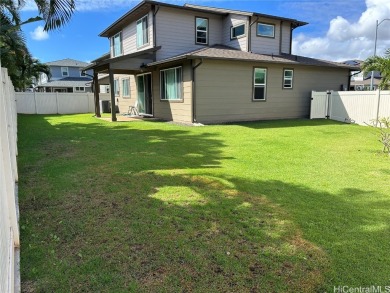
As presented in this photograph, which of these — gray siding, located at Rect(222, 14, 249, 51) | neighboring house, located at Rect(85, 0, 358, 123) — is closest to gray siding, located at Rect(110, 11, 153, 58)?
neighboring house, located at Rect(85, 0, 358, 123)

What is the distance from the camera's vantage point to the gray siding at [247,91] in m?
13.1

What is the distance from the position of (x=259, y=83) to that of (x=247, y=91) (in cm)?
88

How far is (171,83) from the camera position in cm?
1425

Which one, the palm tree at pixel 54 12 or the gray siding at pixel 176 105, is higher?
the palm tree at pixel 54 12

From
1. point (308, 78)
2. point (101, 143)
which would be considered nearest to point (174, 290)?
point (101, 143)

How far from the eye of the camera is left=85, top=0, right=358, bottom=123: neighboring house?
1317 cm

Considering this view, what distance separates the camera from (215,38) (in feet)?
54.3

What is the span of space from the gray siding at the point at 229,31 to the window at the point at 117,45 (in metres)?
7.03

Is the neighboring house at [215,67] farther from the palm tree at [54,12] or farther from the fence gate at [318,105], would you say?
the palm tree at [54,12]

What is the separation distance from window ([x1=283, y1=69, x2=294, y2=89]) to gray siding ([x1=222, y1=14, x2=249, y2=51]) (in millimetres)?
2435

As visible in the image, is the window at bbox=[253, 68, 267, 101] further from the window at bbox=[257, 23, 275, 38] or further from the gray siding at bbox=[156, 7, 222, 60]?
the gray siding at bbox=[156, 7, 222, 60]

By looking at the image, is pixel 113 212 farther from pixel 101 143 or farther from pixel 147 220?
pixel 101 143

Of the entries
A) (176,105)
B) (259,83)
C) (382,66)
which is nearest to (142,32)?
(176,105)

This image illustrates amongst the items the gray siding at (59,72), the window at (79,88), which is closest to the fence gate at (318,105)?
the window at (79,88)
